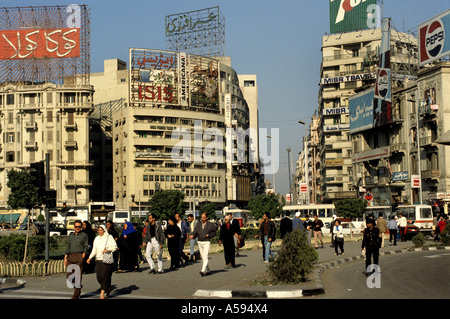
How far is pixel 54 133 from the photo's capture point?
4245 inches

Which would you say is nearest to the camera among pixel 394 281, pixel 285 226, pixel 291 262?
pixel 291 262

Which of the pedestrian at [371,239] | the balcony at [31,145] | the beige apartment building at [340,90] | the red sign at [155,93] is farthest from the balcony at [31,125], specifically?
the pedestrian at [371,239]

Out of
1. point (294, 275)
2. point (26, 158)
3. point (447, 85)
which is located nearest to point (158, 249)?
point (294, 275)

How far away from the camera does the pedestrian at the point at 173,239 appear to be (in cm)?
2245

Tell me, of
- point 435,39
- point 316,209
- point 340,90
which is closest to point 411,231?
point 435,39

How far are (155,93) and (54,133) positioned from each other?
1689 cm

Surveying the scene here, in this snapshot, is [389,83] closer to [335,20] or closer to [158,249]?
[335,20]

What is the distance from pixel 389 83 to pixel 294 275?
189 feet

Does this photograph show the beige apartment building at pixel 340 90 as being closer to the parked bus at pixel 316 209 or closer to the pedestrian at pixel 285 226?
the parked bus at pixel 316 209

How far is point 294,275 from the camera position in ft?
54.2

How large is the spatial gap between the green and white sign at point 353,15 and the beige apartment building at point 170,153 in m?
21.1

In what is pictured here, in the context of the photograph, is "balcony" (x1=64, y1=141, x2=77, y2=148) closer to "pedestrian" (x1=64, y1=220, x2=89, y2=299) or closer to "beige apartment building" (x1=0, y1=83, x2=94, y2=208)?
"beige apartment building" (x1=0, y1=83, x2=94, y2=208)

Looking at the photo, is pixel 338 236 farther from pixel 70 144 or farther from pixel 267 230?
pixel 70 144
